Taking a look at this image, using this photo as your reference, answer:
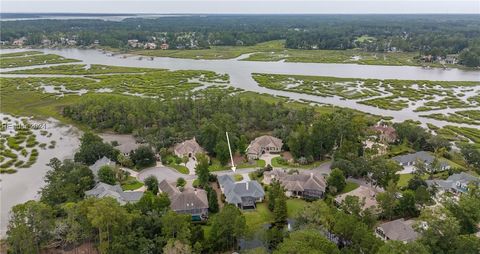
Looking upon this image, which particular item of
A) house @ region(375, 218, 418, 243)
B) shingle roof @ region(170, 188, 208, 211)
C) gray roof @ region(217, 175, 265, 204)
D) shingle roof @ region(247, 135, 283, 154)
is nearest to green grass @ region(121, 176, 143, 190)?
shingle roof @ region(170, 188, 208, 211)

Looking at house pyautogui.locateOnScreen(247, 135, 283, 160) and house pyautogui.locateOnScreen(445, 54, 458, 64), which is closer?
house pyautogui.locateOnScreen(247, 135, 283, 160)

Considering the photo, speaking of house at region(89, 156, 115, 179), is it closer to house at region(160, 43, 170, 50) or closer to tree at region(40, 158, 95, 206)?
tree at region(40, 158, 95, 206)

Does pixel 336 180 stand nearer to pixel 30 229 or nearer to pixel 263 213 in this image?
pixel 263 213

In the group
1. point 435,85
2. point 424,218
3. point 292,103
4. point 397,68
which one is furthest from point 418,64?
point 424,218

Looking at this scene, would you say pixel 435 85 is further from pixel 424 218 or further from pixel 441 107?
pixel 424 218

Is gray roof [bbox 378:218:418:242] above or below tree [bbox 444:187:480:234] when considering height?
below
